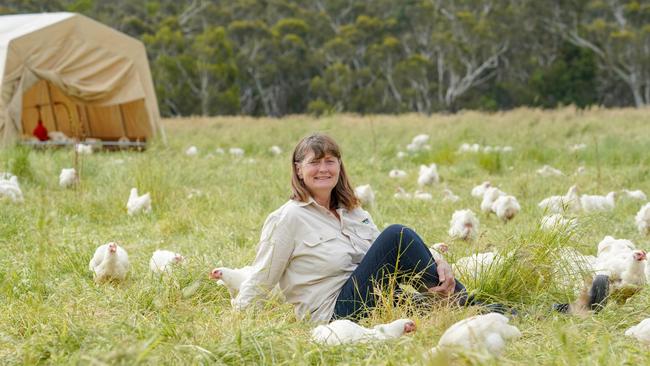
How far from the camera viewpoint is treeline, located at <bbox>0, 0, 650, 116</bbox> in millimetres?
33781

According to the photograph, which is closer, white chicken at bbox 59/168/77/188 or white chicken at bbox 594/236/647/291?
white chicken at bbox 594/236/647/291

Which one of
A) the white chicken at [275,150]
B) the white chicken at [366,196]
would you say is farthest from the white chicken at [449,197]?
the white chicken at [275,150]

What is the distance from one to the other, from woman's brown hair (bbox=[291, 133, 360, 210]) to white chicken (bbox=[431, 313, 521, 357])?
1183 mm

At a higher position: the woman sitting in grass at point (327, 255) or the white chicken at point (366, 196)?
the woman sitting in grass at point (327, 255)

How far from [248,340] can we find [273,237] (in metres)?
0.88

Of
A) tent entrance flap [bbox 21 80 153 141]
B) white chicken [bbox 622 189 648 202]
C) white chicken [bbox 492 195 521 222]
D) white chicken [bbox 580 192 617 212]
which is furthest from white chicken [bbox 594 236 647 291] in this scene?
tent entrance flap [bbox 21 80 153 141]

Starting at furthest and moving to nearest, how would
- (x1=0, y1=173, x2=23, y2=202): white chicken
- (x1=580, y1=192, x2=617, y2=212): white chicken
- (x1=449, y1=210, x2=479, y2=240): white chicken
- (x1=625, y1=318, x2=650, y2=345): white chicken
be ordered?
(x1=580, y1=192, x2=617, y2=212): white chicken, (x1=0, y1=173, x2=23, y2=202): white chicken, (x1=449, y1=210, x2=479, y2=240): white chicken, (x1=625, y1=318, x2=650, y2=345): white chicken

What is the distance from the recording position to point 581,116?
1730 cm

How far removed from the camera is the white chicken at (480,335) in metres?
2.77

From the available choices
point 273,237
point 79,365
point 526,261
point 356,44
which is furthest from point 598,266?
point 356,44

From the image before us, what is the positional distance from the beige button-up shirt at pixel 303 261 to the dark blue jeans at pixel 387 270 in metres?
0.11

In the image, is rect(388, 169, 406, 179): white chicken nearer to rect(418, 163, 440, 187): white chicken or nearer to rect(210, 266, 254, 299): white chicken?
rect(418, 163, 440, 187): white chicken

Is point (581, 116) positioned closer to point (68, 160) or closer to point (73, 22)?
point (73, 22)

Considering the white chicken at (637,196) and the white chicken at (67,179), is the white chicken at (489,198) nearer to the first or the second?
the white chicken at (637,196)
